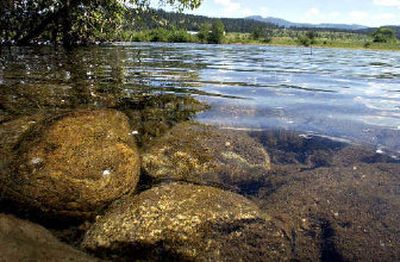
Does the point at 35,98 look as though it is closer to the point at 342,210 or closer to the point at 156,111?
the point at 156,111

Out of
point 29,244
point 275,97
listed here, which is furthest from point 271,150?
point 275,97

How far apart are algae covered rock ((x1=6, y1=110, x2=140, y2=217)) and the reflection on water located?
1.07ft

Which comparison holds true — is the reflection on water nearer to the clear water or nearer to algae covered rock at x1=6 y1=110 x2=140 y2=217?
the clear water

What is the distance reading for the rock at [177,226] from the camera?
219 inches

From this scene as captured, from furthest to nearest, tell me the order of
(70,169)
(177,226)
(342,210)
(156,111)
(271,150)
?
1. (156,111)
2. (271,150)
3. (342,210)
4. (70,169)
5. (177,226)

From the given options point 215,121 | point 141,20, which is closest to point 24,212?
point 215,121

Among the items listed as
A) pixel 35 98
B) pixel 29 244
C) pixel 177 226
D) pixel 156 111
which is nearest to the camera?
pixel 29 244

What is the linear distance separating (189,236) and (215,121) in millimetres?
5468

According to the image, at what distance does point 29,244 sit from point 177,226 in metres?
1.91

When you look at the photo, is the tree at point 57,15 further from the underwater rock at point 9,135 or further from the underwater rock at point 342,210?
the underwater rock at point 342,210

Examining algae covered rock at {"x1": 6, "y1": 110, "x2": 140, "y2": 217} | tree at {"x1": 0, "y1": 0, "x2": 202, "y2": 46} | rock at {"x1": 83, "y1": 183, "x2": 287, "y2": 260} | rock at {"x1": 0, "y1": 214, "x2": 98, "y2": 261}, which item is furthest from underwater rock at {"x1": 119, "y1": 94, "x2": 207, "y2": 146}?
tree at {"x1": 0, "y1": 0, "x2": 202, "y2": 46}

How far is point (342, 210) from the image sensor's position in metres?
6.64

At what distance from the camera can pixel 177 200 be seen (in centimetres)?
626

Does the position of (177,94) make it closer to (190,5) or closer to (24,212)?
(24,212)
